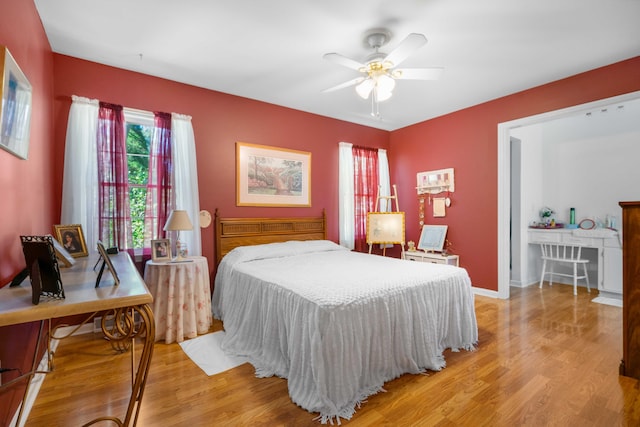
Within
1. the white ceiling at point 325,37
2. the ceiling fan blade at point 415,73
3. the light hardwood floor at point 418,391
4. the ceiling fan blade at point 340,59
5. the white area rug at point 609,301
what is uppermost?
the white ceiling at point 325,37

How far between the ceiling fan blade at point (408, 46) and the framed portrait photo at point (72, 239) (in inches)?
111

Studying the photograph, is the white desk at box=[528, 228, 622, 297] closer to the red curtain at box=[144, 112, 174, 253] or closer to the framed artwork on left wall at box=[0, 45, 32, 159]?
the red curtain at box=[144, 112, 174, 253]

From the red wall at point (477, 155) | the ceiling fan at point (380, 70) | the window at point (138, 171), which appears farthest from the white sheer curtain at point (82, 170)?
the red wall at point (477, 155)

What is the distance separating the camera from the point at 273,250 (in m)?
3.54

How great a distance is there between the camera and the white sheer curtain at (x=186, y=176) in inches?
132

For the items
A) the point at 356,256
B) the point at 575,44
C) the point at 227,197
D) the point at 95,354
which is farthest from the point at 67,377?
the point at 575,44

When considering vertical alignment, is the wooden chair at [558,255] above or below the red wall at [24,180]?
below

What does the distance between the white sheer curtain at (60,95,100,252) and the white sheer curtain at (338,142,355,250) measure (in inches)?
122

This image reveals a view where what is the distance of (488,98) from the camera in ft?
13.2

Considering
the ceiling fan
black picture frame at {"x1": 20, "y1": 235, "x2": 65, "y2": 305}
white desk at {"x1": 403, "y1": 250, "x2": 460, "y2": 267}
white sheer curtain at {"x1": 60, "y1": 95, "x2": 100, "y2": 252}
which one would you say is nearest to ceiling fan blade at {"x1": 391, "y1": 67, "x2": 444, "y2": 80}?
the ceiling fan

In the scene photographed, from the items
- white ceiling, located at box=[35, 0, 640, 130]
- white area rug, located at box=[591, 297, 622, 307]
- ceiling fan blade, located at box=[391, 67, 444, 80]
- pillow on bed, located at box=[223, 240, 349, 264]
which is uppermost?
white ceiling, located at box=[35, 0, 640, 130]

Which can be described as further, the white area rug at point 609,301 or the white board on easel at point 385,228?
the white board on easel at point 385,228

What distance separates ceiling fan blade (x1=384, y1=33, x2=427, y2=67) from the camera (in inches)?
79.0

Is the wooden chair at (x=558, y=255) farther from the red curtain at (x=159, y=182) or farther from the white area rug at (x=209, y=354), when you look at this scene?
the red curtain at (x=159, y=182)
